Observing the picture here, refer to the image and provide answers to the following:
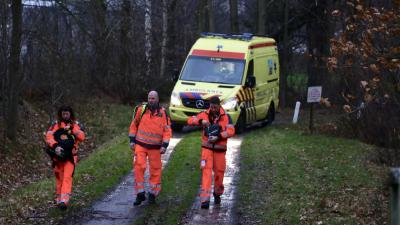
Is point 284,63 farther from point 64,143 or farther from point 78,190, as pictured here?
point 64,143

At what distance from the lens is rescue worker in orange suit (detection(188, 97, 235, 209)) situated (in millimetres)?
11711

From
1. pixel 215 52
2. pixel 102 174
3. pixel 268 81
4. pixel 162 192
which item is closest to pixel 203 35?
pixel 215 52

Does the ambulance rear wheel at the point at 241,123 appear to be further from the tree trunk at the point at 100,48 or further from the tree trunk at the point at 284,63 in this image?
the tree trunk at the point at 284,63

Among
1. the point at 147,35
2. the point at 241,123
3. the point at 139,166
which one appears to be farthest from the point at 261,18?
the point at 139,166

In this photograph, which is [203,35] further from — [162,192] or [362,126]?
[162,192]

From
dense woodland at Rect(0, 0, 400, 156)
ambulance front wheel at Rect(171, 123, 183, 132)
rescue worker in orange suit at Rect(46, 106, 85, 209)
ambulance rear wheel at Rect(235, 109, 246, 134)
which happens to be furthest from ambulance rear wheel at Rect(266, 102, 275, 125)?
rescue worker in orange suit at Rect(46, 106, 85, 209)

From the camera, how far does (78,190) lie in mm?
12977

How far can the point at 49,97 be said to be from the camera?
26578 millimetres

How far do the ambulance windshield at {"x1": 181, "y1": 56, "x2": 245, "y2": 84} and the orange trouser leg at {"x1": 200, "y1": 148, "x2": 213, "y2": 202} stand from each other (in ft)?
35.5

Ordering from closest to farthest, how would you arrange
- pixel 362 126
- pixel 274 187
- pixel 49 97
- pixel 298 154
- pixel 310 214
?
1. pixel 310 214
2. pixel 274 187
3. pixel 298 154
4. pixel 362 126
5. pixel 49 97

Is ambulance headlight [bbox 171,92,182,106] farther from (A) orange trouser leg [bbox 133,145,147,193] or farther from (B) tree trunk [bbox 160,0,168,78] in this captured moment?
(B) tree trunk [bbox 160,0,168,78]

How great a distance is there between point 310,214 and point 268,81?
14.7 meters

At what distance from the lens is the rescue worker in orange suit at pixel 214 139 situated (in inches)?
461

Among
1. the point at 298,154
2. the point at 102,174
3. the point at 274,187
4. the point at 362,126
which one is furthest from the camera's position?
the point at 362,126
